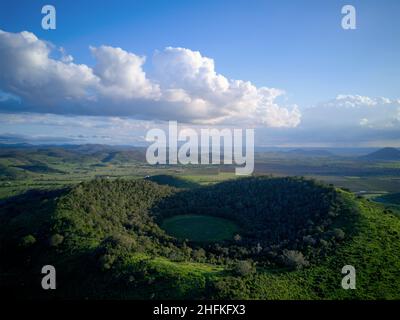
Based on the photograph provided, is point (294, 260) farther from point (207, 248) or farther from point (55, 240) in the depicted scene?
point (55, 240)

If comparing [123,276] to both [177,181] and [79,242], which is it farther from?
[177,181]

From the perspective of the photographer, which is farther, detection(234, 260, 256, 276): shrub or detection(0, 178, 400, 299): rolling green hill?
detection(234, 260, 256, 276): shrub

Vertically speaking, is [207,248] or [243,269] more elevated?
[243,269]

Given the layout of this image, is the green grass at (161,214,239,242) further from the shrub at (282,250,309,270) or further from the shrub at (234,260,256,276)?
the shrub at (234,260,256,276)

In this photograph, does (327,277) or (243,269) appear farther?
(327,277)

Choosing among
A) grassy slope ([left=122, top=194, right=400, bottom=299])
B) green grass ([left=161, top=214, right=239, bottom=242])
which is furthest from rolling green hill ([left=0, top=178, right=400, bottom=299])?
green grass ([left=161, top=214, right=239, bottom=242])

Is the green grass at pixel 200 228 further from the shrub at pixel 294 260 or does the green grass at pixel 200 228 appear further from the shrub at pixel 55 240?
the shrub at pixel 55 240

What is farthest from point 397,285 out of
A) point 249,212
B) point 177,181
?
point 177,181

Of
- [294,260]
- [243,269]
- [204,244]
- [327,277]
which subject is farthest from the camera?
[204,244]

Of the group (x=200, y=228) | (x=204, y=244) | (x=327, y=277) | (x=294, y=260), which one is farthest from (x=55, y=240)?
(x=327, y=277)

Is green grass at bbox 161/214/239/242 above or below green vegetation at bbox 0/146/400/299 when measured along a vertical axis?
below
